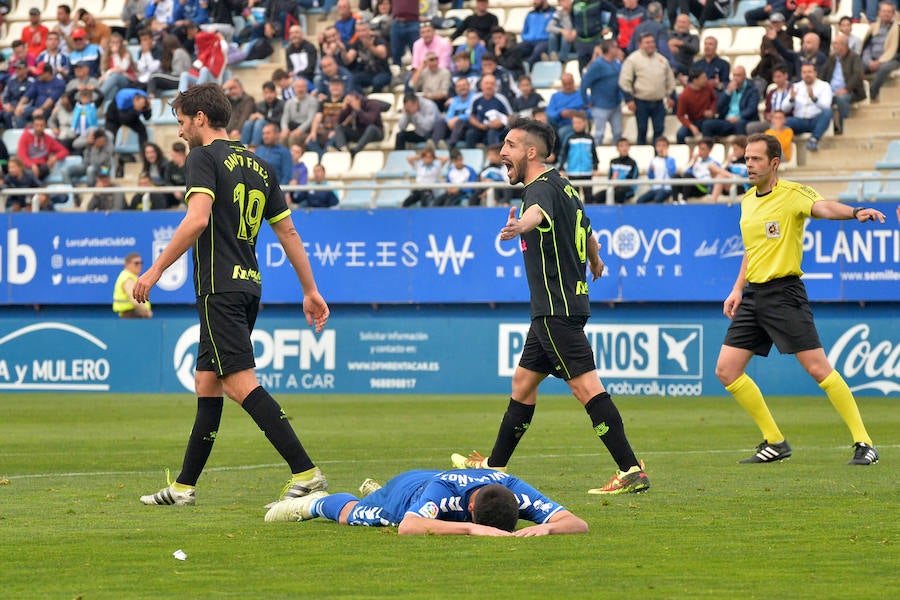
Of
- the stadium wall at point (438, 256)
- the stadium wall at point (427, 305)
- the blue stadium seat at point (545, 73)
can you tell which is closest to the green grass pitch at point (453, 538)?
the stadium wall at point (427, 305)

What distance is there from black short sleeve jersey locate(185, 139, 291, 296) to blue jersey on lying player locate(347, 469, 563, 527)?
70.6 inches

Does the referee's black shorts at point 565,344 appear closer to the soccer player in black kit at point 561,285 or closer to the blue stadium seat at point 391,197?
the soccer player in black kit at point 561,285

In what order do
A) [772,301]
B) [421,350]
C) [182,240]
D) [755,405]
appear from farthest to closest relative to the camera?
[421,350], [755,405], [772,301], [182,240]

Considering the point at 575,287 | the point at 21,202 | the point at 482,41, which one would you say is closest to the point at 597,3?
the point at 482,41

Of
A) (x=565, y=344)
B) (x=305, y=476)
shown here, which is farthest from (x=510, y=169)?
(x=305, y=476)

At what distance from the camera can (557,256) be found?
1014 centimetres

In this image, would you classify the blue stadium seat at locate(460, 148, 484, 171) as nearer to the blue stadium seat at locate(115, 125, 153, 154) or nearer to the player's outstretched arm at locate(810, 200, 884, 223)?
the blue stadium seat at locate(115, 125, 153, 154)

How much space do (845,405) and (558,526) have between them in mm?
5278

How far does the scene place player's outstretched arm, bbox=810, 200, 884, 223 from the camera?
438 inches

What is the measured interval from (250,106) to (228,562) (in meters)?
21.7

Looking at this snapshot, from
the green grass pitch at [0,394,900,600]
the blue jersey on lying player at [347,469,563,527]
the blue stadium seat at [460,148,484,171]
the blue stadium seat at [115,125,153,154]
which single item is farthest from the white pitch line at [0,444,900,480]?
the blue stadium seat at [115,125,153,154]

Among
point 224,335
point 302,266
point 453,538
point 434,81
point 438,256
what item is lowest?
point 438,256

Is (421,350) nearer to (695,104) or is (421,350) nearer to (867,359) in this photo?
(695,104)

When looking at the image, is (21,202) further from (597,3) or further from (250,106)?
(597,3)
